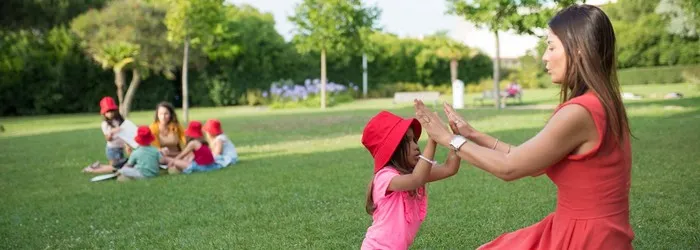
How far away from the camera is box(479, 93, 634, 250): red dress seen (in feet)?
7.89

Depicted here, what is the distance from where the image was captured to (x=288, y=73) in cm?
4284

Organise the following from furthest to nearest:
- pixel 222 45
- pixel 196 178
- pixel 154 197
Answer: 1. pixel 222 45
2. pixel 196 178
3. pixel 154 197

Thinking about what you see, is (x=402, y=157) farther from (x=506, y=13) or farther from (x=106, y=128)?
(x=506, y=13)

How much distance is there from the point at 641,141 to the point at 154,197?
342 inches

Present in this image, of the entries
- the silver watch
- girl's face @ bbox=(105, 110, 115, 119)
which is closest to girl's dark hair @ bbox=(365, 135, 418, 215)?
the silver watch

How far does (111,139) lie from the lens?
38.7 feet

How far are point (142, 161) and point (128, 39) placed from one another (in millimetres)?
24951

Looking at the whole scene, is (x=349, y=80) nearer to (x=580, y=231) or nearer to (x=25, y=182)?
(x=25, y=182)

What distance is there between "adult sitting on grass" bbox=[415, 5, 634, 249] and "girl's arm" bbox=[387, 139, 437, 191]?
731mm

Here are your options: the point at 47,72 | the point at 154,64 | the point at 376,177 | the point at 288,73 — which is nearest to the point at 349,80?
the point at 288,73

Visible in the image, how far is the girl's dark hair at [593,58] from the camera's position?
2426 mm

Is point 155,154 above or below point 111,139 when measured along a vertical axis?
below

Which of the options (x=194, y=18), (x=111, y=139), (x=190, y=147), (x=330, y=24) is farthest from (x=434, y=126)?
(x=330, y=24)

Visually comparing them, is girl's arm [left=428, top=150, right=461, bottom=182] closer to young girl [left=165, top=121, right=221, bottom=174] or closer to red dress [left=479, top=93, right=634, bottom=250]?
red dress [left=479, top=93, right=634, bottom=250]
